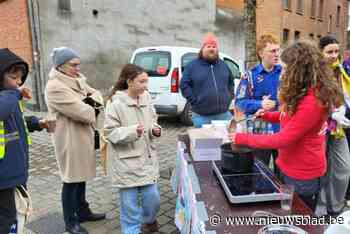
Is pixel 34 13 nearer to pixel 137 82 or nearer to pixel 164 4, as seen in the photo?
pixel 164 4

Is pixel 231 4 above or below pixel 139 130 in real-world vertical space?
above

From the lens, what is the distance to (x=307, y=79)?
6.25 feet

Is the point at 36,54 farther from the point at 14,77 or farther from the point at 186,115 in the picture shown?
the point at 14,77

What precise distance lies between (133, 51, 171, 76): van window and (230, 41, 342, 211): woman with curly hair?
551 cm

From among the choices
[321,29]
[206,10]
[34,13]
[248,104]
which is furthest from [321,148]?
[321,29]

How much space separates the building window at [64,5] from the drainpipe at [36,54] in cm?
87

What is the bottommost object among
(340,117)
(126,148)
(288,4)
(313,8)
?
(126,148)

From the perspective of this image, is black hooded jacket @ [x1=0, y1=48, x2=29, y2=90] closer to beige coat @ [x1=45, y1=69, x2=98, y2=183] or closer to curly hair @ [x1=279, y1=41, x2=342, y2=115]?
beige coat @ [x1=45, y1=69, x2=98, y2=183]

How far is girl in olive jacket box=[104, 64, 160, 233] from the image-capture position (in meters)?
2.64

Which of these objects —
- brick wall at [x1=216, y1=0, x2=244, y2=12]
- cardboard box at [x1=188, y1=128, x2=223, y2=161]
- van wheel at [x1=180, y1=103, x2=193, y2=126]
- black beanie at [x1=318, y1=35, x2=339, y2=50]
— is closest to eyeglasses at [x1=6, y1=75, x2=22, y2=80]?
cardboard box at [x1=188, y1=128, x2=223, y2=161]

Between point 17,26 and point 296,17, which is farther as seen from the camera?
point 296,17

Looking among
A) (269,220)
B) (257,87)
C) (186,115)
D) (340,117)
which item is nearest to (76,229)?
(269,220)

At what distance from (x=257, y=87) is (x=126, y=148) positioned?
1.37 meters

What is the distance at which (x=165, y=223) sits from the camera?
3234mm
